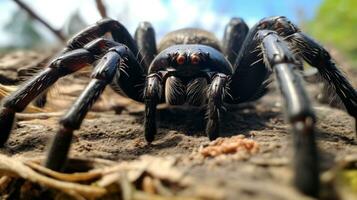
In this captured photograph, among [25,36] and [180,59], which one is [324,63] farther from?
[25,36]

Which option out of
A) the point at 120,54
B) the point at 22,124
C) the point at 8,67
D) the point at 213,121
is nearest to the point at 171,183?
the point at 213,121

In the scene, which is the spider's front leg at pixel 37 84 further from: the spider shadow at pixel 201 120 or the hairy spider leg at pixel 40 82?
the spider shadow at pixel 201 120

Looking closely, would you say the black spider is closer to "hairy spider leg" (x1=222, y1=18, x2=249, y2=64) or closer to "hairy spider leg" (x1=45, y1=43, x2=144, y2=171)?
"hairy spider leg" (x1=45, y1=43, x2=144, y2=171)

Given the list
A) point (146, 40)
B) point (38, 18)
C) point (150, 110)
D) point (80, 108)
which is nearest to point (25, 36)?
point (38, 18)

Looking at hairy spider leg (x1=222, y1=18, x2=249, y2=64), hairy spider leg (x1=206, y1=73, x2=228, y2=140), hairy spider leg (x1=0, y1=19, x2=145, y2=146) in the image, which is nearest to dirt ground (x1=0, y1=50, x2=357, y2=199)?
hairy spider leg (x1=206, y1=73, x2=228, y2=140)

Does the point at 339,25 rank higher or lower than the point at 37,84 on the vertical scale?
higher

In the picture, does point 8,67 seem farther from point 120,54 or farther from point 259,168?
point 259,168

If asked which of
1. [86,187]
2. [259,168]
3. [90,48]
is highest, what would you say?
[90,48]
